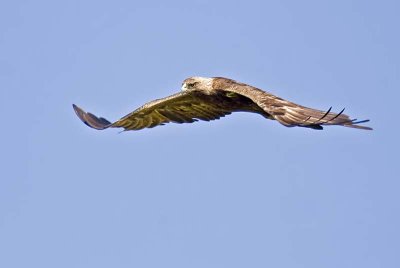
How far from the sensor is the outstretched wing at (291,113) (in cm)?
1758

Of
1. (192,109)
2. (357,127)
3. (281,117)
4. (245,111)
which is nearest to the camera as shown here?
(357,127)

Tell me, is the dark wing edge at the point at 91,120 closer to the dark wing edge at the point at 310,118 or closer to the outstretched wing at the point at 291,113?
the outstretched wing at the point at 291,113

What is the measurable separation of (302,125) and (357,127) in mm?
971

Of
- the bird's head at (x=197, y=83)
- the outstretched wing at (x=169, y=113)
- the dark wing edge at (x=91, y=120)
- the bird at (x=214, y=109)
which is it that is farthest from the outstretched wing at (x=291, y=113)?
the dark wing edge at (x=91, y=120)

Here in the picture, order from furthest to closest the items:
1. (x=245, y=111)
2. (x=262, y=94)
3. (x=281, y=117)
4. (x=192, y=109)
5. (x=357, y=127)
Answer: (x=192, y=109) → (x=245, y=111) → (x=262, y=94) → (x=281, y=117) → (x=357, y=127)

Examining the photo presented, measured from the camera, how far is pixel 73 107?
23922mm

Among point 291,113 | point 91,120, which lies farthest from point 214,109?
point 291,113

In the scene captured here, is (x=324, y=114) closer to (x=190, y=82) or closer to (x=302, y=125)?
(x=302, y=125)

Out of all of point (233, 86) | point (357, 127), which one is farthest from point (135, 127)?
point (357, 127)

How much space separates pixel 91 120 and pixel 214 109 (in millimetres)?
2773

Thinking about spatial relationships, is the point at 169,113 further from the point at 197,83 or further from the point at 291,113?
the point at 291,113

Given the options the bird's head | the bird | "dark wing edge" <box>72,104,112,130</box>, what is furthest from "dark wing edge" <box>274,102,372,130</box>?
"dark wing edge" <box>72,104,112,130</box>

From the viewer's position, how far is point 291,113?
61.1 feet

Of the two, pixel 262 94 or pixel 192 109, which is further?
pixel 192 109
